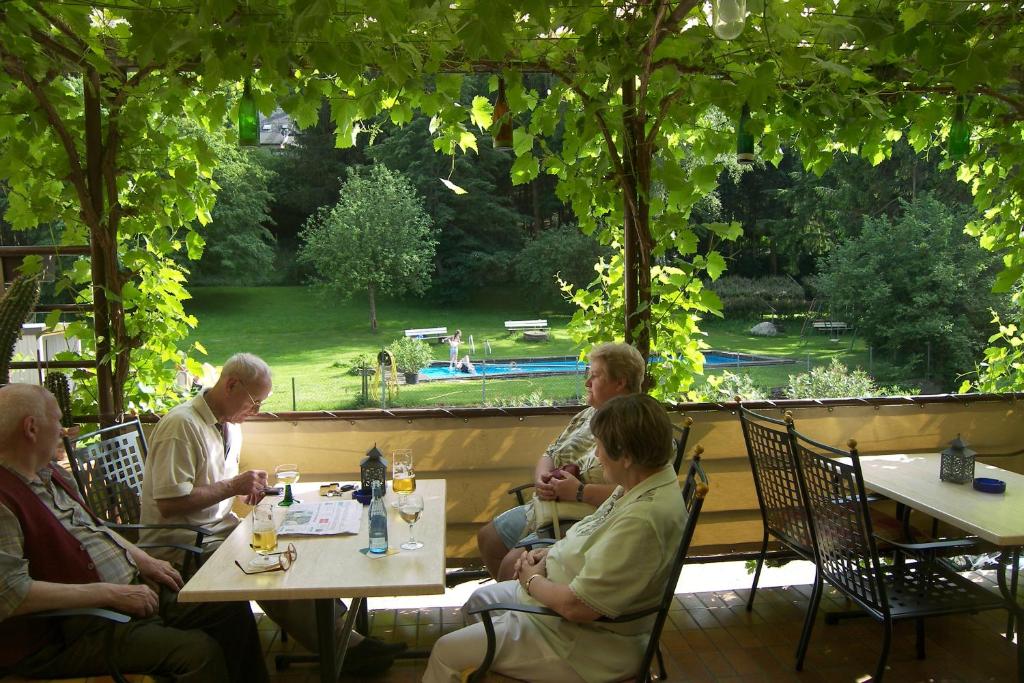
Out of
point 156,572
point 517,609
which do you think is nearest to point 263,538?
point 156,572

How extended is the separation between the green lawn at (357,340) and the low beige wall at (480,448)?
346 inches

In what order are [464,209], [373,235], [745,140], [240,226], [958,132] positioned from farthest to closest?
1. [373,235]
2. [464,209]
3. [240,226]
4. [958,132]
5. [745,140]

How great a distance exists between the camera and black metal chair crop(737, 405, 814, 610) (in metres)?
2.70

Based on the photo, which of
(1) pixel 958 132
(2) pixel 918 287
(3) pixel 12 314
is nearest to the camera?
(3) pixel 12 314

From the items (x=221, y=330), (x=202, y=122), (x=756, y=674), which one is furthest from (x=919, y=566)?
(x=221, y=330)

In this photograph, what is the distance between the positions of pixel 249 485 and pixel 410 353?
11.1m

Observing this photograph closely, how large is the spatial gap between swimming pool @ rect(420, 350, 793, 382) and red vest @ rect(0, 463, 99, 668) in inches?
451

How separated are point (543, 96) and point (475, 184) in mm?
8557

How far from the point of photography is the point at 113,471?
8.74 ft

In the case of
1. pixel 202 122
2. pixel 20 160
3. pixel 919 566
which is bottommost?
pixel 919 566

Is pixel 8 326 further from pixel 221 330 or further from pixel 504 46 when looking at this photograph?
pixel 221 330

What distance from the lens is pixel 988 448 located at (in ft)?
11.9

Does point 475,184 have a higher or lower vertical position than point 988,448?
higher

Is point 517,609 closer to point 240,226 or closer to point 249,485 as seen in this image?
point 249,485
